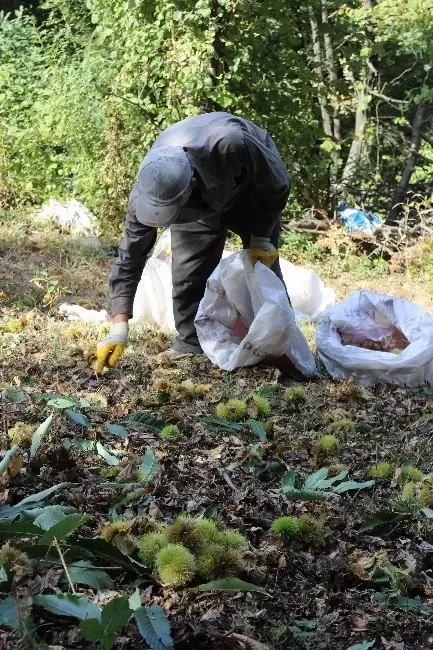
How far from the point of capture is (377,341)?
173 inches

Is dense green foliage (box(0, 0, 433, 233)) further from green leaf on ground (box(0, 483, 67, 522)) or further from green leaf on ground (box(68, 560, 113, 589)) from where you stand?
green leaf on ground (box(68, 560, 113, 589))

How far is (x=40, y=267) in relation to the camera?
6.27 metres

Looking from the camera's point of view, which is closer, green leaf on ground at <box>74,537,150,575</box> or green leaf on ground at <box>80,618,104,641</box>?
green leaf on ground at <box>80,618,104,641</box>

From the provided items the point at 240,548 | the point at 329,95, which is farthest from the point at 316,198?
the point at 240,548

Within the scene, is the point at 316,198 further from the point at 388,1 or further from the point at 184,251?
the point at 184,251

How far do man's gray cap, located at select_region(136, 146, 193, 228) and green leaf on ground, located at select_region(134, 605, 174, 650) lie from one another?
207cm

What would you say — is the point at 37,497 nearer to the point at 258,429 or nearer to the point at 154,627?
the point at 154,627

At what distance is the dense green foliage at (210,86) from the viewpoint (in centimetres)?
695

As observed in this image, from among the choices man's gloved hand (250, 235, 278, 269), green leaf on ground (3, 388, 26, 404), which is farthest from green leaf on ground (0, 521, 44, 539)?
man's gloved hand (250, 235, 278, 269)

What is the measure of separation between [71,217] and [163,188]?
439cm

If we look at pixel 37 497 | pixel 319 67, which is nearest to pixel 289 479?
pixel 37 497

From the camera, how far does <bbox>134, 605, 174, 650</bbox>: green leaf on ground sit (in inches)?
56.8

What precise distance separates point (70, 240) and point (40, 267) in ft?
2.85

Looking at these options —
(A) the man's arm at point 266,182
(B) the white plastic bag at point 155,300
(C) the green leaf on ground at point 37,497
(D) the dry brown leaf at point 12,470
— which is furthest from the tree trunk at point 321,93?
(C) the green leaf on ground at point 37,497
